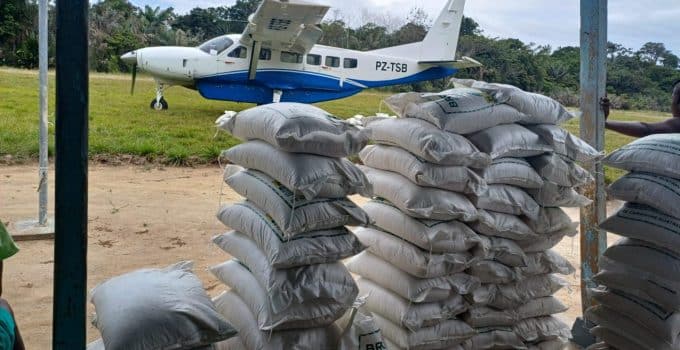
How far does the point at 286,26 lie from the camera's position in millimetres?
13141

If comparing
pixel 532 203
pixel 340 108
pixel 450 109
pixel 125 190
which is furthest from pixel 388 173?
pixel 340 108

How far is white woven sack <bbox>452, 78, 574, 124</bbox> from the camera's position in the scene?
302cm

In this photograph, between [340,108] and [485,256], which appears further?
[340,108]

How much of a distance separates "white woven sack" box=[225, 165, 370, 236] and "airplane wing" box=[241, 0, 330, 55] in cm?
997

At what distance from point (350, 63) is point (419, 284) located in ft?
42.1

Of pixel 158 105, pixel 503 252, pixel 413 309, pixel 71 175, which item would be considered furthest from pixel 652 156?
pixel 158 105

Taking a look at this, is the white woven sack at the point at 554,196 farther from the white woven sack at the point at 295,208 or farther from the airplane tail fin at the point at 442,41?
the airplane tail fin at the point at 442,41

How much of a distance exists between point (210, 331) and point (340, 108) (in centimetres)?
1420

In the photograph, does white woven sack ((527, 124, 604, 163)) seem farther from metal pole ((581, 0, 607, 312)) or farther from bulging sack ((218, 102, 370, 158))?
bulging sack ((218, 102, 370, 158))

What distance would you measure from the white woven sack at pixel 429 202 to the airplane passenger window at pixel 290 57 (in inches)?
473

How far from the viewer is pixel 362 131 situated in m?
2.56

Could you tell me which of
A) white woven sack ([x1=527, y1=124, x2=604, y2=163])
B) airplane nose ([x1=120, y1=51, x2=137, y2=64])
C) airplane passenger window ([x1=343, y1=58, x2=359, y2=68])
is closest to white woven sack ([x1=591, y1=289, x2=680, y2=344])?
white woven sack ([x1=527, y1=124, x2=604, y2=163])

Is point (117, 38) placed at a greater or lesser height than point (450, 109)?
greater

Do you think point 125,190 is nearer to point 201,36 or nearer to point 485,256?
point 485,256
